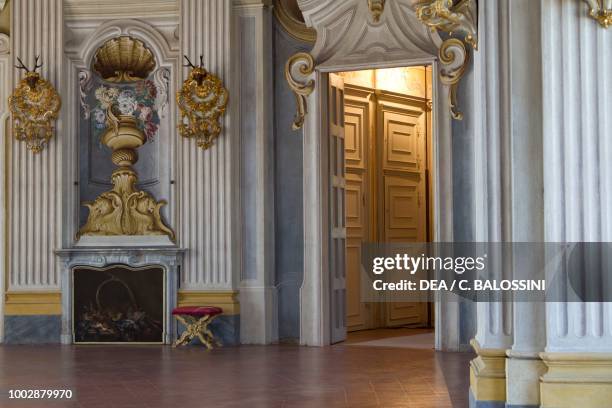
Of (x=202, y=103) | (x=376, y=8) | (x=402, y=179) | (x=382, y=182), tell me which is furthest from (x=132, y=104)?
(x=402, y=179)

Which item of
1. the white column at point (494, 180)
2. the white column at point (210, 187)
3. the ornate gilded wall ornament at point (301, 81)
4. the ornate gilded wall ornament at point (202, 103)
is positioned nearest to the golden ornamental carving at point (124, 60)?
the white column at point (210, 187)

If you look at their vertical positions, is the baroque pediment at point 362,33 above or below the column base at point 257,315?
above

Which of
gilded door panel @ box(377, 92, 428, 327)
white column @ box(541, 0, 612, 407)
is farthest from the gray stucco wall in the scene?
white column @ box(541, 0, 612, 407)

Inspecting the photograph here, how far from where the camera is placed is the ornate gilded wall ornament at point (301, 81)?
11.4m

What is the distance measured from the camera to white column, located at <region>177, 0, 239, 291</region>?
1131 cm

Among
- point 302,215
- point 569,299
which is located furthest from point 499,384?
point 302,215

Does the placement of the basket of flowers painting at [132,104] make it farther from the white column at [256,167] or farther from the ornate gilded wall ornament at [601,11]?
the ornate gilded wall ornament at [601,11]

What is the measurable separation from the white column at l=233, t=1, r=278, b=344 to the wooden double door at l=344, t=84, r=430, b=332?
4.66 feet

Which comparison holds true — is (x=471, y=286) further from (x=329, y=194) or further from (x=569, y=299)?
(x=569, y=299)

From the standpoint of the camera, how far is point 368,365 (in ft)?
30.8

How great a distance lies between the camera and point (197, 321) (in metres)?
11.0

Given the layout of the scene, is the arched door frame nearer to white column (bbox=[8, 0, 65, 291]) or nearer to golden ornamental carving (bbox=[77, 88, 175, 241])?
golden ornamental carving (bbox=[77, 88, 175, 241])

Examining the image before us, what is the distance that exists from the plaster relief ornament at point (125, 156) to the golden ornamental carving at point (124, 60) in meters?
0.11

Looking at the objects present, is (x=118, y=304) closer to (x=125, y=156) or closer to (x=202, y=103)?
(x=125, y=156)
